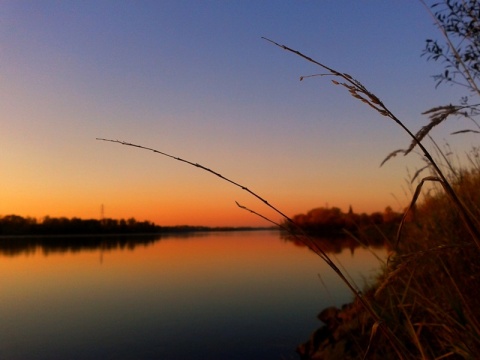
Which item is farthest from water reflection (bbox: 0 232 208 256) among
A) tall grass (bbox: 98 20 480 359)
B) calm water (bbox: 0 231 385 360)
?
tall grass (bbox: 98 20 480 359)

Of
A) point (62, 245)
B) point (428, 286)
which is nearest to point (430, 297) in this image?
point (428, 286)

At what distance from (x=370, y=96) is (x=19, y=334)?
13065mm

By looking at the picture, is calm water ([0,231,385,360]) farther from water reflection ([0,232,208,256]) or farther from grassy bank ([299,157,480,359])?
water reflection ([0,232,208,256])

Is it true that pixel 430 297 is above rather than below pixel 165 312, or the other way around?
above

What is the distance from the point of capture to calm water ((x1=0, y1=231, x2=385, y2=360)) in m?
9.93

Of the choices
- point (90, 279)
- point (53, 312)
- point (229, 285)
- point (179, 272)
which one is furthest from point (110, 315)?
point (179, 272)

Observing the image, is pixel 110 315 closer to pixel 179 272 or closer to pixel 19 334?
pixel 19 334

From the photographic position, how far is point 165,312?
44.9ft

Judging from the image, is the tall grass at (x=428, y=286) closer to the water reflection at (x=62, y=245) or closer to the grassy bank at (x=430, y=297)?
the grassy bank at (x=430, y=297)

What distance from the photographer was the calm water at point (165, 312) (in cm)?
993

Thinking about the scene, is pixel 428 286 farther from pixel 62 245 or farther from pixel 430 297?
pixel 62 245

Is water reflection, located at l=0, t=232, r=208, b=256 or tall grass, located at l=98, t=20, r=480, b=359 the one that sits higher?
tall grass, located at l=98, t=20, r=480, b=359

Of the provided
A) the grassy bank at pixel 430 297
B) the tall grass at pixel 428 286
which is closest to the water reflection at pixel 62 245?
the grassy bank at pixel 430 297

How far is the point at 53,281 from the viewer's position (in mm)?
21266
